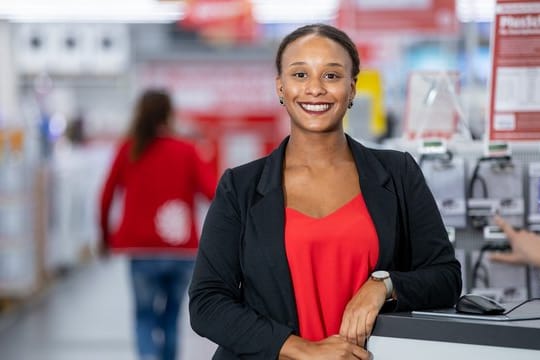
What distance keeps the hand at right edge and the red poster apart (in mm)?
1572

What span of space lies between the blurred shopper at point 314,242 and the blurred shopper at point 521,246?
1.09 metres

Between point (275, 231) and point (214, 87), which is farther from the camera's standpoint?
point (214, 87)

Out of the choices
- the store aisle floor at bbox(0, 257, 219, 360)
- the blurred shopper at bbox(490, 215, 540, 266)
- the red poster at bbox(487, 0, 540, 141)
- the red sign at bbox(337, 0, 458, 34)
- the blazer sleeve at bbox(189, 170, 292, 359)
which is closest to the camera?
the blazer sleeve at bbox(189, 170, 292, 359)

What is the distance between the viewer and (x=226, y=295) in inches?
93.2

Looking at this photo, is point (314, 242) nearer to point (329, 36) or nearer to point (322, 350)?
point (322, 350)

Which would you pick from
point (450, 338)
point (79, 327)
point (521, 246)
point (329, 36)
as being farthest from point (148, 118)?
point (450, 338)

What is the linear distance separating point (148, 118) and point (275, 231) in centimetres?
346

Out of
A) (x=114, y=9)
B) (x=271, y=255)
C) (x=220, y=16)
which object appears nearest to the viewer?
(x=271, y=255)

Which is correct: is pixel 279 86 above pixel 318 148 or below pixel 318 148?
above

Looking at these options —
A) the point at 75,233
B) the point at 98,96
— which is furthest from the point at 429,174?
the point at 98,96

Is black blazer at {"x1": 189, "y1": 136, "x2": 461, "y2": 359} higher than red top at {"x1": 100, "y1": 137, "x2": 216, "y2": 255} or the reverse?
higher

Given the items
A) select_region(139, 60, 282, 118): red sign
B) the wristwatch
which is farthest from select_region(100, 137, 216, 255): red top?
select_region(139, 60, 282, 118): red sign

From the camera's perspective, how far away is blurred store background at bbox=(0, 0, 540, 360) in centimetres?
359

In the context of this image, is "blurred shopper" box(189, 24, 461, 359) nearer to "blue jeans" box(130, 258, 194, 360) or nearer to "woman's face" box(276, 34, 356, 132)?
"woman's face" box(276, 34, 356, 132)
